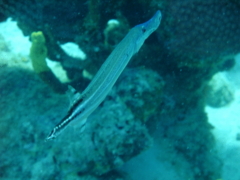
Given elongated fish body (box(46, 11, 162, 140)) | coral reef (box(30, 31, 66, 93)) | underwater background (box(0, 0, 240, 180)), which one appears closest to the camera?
elongated fish body (box(46, 11, 162, 140))

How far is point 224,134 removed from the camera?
6859mm

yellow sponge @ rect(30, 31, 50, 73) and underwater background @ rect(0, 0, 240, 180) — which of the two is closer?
underwater background @ rect(0, 0, 240, 180)

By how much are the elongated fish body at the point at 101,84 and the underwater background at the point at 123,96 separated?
64.7 inches

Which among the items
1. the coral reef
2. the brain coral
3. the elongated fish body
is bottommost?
the elongated fish body

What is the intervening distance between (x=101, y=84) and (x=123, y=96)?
2088 millimetres

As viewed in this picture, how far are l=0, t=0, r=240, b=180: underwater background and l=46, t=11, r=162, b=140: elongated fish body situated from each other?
5.39 feet

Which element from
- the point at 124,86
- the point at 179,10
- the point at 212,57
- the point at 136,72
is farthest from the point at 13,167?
the point at 212,57

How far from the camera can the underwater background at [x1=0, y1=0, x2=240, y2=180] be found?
12.0 ft

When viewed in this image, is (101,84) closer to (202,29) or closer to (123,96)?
(123,96)

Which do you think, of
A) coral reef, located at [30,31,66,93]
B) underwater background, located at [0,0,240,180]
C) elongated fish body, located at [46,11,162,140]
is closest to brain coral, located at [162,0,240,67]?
underwater background, located at [0,0,240,180]

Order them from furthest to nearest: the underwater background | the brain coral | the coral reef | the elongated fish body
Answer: the coral reef
the brain coral
the underwater background
the elongated fish body

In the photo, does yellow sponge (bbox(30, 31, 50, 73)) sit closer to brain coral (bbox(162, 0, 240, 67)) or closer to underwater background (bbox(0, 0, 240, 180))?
underwater background (bbox(0, 0, 240, 180))

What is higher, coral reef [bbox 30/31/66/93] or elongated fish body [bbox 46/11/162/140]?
coral reef [bbox 30/31/66/93]

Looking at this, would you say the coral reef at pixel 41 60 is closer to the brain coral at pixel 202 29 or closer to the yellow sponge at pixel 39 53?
the yellow sponge at pixel 39 53
